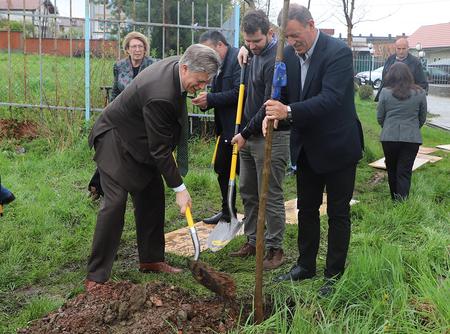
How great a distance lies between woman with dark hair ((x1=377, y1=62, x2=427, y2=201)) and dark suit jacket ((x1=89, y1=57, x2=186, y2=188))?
3.10m

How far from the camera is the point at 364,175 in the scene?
7750 millimetres

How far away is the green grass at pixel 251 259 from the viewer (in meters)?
2.92

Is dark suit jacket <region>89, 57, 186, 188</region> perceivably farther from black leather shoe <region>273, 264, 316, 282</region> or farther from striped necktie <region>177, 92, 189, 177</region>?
black leather shoe <region>273, 264, 316, 282</region>

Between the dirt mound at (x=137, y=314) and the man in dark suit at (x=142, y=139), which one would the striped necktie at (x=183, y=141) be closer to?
the man in dark suit at (x=142, y=139)

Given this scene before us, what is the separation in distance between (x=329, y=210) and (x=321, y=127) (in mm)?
558

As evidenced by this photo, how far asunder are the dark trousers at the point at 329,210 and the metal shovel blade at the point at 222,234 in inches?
40.3

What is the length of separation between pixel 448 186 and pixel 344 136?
3.79 m

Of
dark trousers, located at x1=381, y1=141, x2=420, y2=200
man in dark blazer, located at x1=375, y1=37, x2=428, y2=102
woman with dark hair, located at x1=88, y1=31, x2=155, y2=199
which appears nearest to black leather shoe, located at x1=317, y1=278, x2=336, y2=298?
dark trousers, located at x1=381, y1=141, x2=420, y2=200

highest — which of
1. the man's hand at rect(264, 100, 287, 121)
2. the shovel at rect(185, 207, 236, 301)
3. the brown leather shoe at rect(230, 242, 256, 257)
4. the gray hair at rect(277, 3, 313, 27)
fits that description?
the gray hair at rect(277, 3, 313, 27)

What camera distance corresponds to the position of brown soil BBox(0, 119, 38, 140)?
28.2ft

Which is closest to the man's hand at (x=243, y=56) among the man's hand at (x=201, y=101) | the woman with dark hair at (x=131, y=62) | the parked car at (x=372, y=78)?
the man's hand at (x=201, y=101)

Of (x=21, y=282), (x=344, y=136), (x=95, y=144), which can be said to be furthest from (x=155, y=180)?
(x=344, y=136)

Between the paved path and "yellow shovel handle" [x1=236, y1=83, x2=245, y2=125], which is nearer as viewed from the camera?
"yellow shovel handle" [x1=236, y1=83, x2=245, y2=125]

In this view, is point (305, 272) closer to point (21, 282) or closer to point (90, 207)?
point (21, 282)
